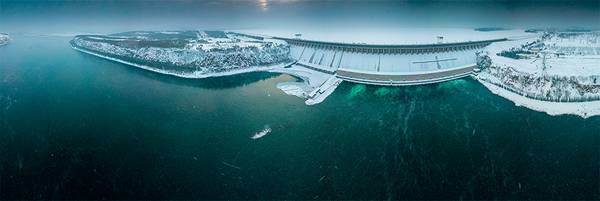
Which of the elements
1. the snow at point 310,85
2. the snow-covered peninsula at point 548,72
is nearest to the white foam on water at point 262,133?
the snow at point 310,85

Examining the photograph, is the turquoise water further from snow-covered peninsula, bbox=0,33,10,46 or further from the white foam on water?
snow-covered peninsula, bbox=0,33,10,46

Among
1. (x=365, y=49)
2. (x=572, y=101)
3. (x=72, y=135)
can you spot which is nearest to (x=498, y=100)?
(x=572, y=101)

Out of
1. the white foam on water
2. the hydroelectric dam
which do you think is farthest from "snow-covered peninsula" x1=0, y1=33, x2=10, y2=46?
the white foam on water

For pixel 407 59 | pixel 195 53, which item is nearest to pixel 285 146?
pixel 407 59

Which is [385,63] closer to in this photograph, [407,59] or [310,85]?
[407,59]

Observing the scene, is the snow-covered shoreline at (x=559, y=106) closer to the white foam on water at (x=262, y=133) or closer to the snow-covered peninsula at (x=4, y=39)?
the white foam on water at (x=262, y=133)
